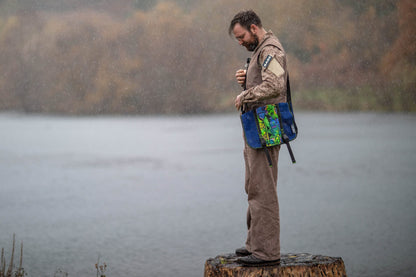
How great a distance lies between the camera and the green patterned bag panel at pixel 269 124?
14.3 ft

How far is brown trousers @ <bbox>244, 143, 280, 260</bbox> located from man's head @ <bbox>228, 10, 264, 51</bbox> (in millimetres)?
709

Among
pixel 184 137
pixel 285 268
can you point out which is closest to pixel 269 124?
pixel 285 268

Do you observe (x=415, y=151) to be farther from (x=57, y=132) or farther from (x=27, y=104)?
(x=27, y=104)

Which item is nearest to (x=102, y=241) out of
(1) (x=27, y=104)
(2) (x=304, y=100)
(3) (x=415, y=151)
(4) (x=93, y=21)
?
(3) (x=415, y=151)

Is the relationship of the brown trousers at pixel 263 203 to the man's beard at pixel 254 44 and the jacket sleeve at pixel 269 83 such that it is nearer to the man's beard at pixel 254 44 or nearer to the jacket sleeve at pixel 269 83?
the jacket sleeve at pixel 269 83

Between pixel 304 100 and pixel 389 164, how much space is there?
27694mm

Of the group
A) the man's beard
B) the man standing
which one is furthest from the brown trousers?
the man's beard

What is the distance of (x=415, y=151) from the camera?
1764cm

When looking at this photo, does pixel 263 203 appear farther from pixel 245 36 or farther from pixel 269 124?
pixel 245 36

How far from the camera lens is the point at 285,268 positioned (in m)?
4.56

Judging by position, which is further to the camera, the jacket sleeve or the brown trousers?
the brown trousers

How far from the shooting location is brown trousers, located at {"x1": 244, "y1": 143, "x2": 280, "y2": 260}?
4.41m

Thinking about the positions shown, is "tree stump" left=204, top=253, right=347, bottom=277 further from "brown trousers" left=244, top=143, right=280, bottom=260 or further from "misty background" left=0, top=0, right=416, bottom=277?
"misty background" left=0, top=0, right=416, bottom=277

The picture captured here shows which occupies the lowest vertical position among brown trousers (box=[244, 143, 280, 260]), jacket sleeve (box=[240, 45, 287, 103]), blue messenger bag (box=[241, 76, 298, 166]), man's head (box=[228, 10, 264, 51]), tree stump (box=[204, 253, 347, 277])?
tree stump (box=[204, 253, 347, 277])
